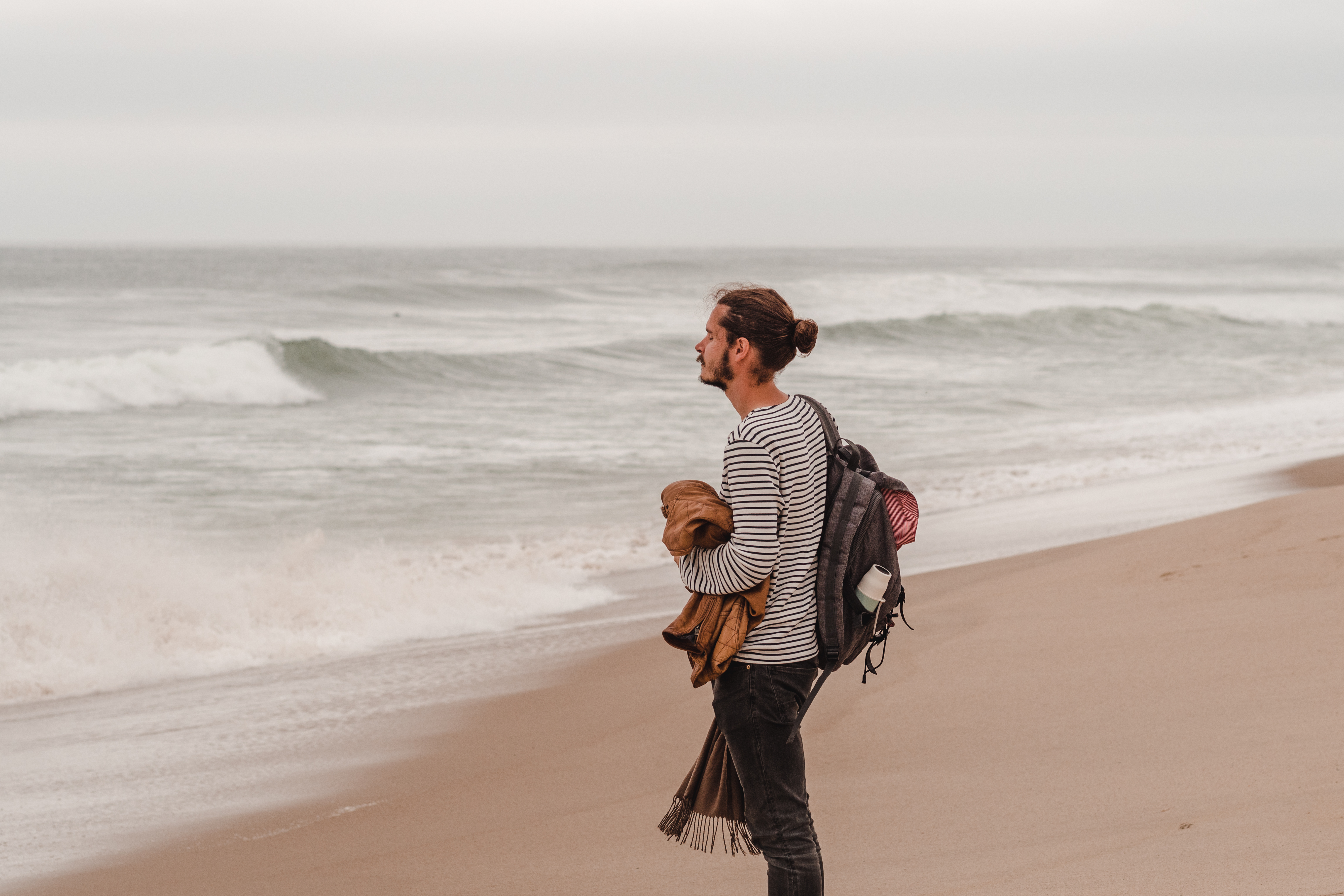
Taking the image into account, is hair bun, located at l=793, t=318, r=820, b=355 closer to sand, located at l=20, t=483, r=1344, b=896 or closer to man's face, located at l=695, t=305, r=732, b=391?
man's face, located at l=695, t=305, r=732, b=391

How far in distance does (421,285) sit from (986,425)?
1360 inches

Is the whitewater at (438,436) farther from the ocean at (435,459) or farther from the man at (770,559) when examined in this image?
the man at (770,559)

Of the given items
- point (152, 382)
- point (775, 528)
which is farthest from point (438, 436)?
point (775, 528)

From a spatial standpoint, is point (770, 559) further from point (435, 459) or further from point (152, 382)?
point (152, 382)

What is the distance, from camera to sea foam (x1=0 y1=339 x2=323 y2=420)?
1905 centimetres

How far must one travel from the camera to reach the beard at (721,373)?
2627 millimetres

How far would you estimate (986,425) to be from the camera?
16047 millimetres

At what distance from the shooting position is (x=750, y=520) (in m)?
2.52

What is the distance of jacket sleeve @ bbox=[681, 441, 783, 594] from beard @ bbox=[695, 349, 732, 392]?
0.57 ft

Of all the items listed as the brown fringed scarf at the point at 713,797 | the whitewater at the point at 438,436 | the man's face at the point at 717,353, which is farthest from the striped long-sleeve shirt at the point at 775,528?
the whitewater at the point at 438,436

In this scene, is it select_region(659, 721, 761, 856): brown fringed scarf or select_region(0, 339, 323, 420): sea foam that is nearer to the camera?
select_region(659, 721, 761, 856): brown fringed scarf

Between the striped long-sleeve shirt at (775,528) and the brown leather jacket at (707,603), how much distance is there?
0.03 meters

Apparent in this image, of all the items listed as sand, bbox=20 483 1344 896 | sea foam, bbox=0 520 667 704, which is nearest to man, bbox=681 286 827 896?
sand, bbox=20 483 1344 896

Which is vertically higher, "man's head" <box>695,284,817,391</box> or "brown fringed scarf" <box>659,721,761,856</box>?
"man's head" <box>695,284,817,391</box>
